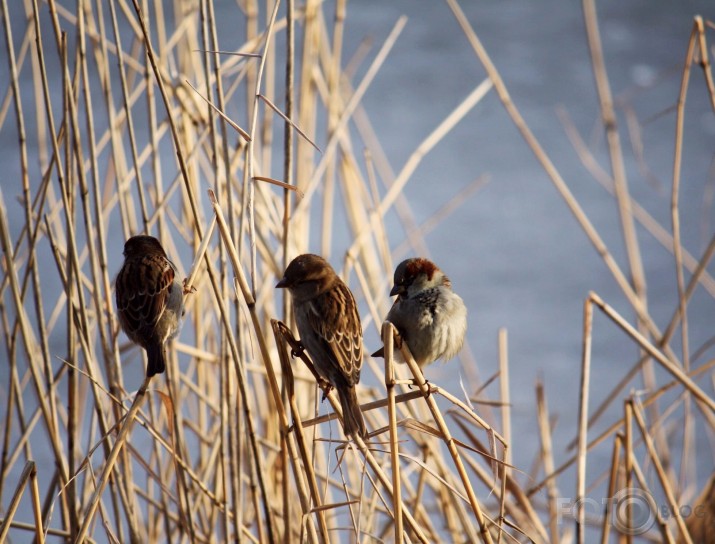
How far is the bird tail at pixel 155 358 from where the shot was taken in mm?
2247

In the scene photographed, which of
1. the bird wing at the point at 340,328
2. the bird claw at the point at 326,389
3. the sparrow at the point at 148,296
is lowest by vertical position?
the bird claw at the point at 326,389

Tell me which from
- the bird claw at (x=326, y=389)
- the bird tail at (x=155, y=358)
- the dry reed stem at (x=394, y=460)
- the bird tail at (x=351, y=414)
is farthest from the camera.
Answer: the bird tail at (x=155, y=358)

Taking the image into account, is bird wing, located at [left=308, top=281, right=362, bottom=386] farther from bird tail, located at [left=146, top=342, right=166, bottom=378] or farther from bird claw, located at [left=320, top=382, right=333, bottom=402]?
bird tail, located at [left=146, top=342, right=166, bottom=378]

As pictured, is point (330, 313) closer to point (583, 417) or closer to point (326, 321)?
point (326, 321)

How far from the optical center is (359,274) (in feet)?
9.45

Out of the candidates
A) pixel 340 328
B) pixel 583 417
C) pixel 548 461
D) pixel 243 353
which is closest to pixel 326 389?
pixel 340 328

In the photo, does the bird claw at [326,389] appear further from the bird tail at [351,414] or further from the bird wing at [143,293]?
the bird wing at [143,293]

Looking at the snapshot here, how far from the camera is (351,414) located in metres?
1.93

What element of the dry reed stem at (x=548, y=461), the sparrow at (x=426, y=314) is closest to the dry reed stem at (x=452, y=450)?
the sparrow at (x=426, y=314)

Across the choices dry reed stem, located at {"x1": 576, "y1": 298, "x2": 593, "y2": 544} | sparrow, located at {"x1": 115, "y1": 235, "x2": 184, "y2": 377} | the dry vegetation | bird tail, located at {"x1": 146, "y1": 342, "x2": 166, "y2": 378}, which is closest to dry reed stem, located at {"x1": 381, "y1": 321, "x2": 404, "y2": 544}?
the dry vegetation

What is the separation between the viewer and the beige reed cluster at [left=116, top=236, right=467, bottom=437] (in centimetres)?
213

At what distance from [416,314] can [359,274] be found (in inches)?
24.9

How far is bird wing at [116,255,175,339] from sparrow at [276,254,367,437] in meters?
0.47

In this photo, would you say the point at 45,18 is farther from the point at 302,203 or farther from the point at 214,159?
the point at 214,159
